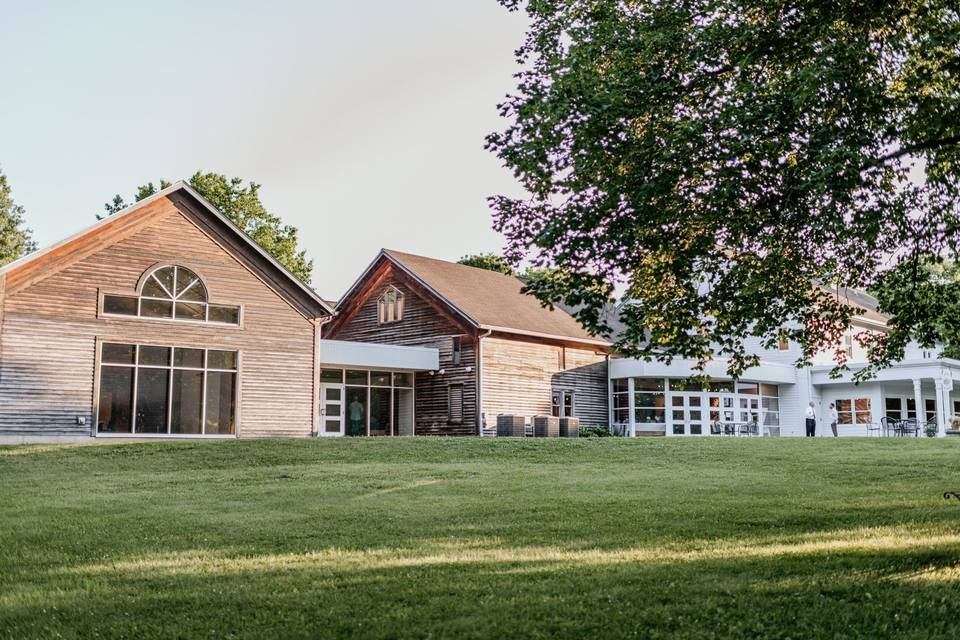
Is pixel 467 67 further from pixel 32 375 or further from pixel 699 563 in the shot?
pixel 32 375

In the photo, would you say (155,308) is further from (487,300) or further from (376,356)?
(487,300)

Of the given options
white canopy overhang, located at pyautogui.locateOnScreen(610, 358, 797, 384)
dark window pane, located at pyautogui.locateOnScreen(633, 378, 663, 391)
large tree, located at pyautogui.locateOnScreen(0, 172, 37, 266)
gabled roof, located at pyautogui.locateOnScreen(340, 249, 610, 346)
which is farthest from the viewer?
large tree, located at pyautogui.locateOnScreen(0, 172, 37, 266)

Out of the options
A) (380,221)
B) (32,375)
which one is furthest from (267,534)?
(380,221)

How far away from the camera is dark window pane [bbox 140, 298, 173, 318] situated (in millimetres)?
24203

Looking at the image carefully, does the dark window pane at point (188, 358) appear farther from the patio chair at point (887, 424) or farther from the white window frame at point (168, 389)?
the patio chair at point (887, 424)

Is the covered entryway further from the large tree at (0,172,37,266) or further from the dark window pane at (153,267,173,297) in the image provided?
the large tree at (0,172,37,266)

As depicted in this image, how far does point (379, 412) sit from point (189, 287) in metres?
9.45

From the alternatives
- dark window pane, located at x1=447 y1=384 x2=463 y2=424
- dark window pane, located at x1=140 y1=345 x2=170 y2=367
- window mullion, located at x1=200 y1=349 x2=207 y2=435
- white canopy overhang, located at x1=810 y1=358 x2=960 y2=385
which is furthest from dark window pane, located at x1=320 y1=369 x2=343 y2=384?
white canopy overhang, located at x1=810 y1=358 x2=960 y2=385

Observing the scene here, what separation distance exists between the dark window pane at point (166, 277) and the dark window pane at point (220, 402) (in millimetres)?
2591

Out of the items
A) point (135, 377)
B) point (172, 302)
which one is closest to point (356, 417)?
point (172, 302)

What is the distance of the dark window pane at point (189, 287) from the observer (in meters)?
24.9

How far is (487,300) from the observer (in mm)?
34188

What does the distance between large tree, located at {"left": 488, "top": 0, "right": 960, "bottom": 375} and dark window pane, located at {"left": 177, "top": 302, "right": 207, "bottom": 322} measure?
1569 centimetres

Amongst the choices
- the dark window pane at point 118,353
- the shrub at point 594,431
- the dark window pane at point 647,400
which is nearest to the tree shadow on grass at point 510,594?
the dark window pane at point 118,353
